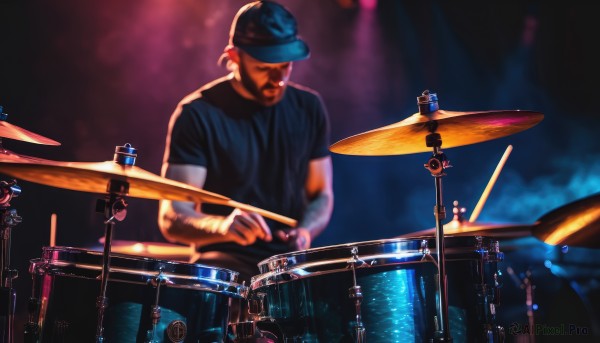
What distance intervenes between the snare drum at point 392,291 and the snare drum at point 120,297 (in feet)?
1.25

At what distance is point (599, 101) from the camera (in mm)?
4422

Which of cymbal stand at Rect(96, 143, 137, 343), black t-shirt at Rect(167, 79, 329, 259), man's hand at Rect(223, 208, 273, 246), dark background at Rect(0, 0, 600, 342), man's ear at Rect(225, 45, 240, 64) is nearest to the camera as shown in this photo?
cymbal stand at Rect(96, 143, 137, 343)

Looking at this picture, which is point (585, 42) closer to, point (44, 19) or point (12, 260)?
point (44, 19)

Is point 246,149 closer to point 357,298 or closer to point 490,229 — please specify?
point 490,229

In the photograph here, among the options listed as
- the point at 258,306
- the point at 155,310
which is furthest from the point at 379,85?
the point at 155,310

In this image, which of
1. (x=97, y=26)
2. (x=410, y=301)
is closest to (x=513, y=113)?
(x=410, y=301)

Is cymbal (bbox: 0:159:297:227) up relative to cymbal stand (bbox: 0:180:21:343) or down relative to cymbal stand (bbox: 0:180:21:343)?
up

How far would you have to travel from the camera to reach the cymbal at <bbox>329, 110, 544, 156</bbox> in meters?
2.18

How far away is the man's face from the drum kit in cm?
118

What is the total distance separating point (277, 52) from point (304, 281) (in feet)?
4.70

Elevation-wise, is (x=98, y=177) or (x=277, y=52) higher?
(x=277, y=52)

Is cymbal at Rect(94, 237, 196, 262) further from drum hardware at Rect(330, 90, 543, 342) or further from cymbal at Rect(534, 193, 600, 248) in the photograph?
cymbal at Rect(534, 193, 600, 248)

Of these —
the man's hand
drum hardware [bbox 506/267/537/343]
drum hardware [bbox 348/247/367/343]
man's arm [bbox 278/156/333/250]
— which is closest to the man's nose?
man's arm [bbox 278/156/333/250]

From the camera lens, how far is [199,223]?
9.97 feet
